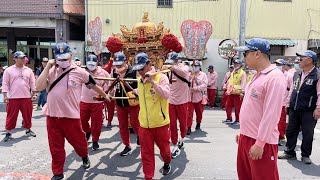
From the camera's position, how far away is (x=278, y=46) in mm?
16188

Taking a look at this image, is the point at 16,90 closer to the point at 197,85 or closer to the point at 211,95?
the point at 197,85

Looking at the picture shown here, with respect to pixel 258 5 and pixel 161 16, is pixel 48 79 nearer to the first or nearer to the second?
pixel 161 16

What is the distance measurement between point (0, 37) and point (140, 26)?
548 inches

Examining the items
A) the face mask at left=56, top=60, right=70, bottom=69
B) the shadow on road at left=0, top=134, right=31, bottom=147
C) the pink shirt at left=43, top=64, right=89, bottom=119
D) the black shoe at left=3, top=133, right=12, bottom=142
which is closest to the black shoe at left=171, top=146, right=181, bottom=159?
the pink shirt at left=43, top=64, right=89, bottom=119

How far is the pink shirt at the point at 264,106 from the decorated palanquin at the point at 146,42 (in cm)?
472

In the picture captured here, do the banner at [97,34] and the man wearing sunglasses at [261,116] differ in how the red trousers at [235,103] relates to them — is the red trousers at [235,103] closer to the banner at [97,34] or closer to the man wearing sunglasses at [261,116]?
the banner at [97,34]

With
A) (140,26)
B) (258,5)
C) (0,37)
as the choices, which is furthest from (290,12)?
(0,37)

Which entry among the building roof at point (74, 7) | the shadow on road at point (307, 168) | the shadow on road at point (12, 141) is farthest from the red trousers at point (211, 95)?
the building roof at point (74, 7)

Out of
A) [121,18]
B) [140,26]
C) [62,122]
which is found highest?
[121,18]

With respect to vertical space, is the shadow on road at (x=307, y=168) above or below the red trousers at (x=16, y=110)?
below

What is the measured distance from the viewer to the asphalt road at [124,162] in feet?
16.4

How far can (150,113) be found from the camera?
14.4 ft

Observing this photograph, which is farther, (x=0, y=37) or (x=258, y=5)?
(x=0, y=37)

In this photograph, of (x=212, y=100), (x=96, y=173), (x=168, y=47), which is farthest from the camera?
(x=212, y=100)
